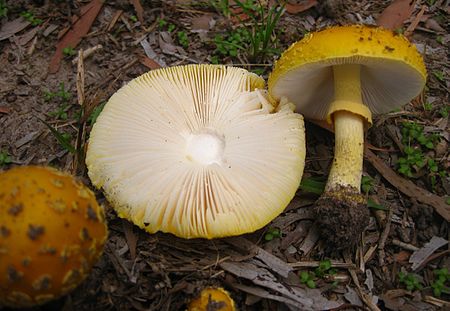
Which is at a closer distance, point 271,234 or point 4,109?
point 271,234

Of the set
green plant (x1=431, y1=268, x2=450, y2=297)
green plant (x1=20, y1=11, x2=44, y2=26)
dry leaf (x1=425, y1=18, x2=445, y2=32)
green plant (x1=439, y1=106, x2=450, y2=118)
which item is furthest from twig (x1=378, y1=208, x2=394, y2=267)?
green plant (x1=20, y1=11, x2=44, y2=26)

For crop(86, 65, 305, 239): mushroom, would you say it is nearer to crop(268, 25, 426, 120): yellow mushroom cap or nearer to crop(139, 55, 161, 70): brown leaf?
crop(268, 25, 426, 120): yellow mushroom cap

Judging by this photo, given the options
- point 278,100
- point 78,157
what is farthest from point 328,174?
point 78,157

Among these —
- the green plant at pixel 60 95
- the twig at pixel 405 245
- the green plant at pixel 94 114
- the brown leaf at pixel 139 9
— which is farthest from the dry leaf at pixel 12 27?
the twig at pixel 405 245

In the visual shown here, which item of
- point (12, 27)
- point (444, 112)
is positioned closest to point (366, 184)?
point (444, 112)

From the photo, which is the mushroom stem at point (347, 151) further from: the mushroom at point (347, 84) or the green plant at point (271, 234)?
the green plant at point (271, 234)

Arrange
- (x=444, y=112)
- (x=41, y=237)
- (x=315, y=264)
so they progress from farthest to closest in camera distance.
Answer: (x=444, y=112), (x=315, y=264), (x=41, y=237)

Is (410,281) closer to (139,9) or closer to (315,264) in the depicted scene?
(315,264)
